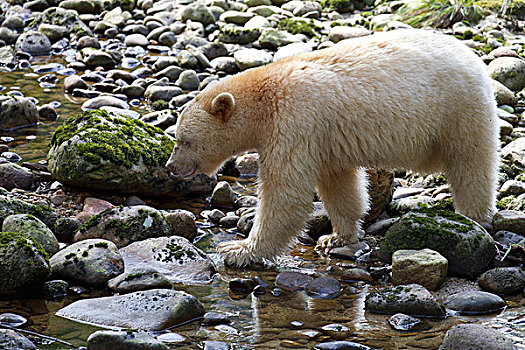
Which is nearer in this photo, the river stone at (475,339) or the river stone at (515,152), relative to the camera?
the river stone at (475,339)

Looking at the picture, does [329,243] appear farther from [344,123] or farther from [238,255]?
[344,123]

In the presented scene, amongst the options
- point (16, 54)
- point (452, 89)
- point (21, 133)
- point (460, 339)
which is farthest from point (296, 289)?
point (16, 54)

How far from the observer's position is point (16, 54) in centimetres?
1462

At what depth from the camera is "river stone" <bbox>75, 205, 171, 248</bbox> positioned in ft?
21.1

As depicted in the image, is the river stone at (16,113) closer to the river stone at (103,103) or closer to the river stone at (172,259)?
the river stone at (103,103)

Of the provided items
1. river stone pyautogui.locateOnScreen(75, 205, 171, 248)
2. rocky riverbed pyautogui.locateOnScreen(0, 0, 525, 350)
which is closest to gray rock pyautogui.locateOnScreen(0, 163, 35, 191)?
rocky riverbed pyautogui.locateOnScreen(0, 0, 525, 350)

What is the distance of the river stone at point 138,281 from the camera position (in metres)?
5.48

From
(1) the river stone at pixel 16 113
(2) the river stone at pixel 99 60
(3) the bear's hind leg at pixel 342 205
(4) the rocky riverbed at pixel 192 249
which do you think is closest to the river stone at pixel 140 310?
(4) the rocky riverbed at pixel 192 249

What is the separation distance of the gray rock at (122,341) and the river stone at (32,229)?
6.37 ft

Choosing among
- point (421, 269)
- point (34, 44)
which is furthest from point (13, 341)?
point (34, 44)

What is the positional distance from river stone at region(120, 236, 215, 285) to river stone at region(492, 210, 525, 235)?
9.86ft

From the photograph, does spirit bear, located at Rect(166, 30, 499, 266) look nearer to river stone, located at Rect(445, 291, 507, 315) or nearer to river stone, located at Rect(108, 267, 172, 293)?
river stone, located at Rect(108, 267, 172, 293)

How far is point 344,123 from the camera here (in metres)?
6.22

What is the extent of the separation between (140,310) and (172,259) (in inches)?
45.4
